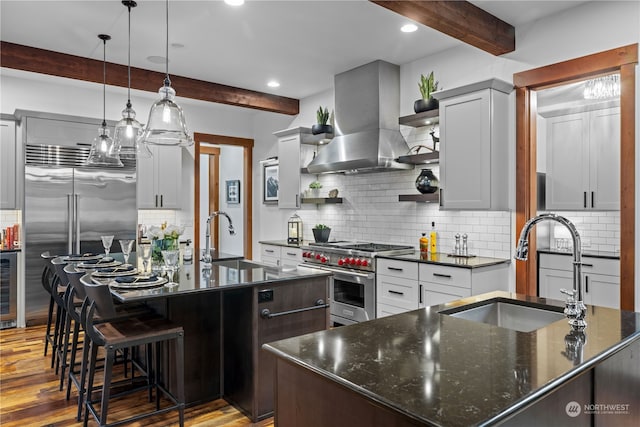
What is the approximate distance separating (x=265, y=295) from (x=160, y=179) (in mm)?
3866

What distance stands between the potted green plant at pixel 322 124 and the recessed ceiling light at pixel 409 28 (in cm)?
183

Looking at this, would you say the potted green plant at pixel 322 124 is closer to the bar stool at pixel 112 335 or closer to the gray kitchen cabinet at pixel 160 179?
the gray kitchen cabinet at pixel 160 179

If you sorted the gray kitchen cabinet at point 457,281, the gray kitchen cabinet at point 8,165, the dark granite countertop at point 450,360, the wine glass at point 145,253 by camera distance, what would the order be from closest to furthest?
the dark granite countertop at point 450,360, the wine glass at point 145,253, the gray kitchen cabinet at point 457,281, the gray kitchen cabinet at point 8,165

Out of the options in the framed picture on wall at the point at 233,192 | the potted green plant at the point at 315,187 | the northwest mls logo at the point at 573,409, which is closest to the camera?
the northwest mls logo at the point at 573,409

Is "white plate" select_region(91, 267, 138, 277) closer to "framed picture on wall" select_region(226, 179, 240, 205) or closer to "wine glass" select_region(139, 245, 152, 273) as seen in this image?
"wine glass" select_region(139, 245, 152, 273)

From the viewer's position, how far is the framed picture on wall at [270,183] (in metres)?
6.75

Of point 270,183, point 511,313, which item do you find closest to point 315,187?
point 270,183

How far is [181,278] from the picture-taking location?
289cm

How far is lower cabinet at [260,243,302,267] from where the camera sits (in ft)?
18.2

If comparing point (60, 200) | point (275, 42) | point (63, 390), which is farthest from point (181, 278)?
point (60, 200)

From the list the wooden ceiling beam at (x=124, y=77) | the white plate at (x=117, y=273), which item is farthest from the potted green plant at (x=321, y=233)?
the white plate at (x=117, y=273)

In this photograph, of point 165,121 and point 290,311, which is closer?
point 290,311

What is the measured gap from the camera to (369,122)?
4.88 metres

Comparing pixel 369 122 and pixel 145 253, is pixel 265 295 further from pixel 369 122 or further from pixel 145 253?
pixel 369 122
